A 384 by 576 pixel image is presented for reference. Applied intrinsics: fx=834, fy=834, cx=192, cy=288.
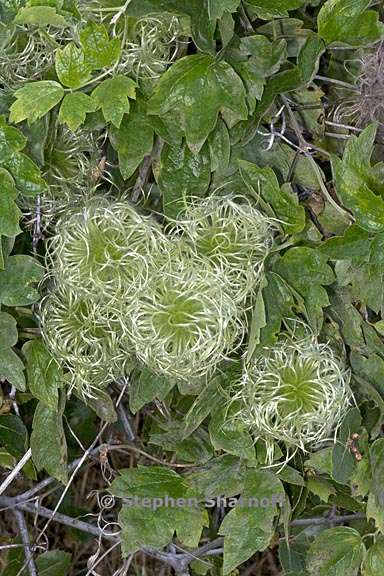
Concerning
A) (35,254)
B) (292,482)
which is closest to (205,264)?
(35,254)

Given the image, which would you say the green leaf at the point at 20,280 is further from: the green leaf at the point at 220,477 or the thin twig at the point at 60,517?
the thin twig at the point at 60,517

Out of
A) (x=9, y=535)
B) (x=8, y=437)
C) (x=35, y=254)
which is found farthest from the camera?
(x=9, y=535)

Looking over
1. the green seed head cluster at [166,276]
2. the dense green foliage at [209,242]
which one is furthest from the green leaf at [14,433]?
the green seed head cluster at [166,276]

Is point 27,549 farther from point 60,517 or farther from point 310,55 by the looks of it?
point 310,55

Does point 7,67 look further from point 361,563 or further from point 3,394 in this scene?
point 361,563

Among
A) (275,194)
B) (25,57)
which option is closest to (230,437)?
(275,194)

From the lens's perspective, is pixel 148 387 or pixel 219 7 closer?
pixel 219 7

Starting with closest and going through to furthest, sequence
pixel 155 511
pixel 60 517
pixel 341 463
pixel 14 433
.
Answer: pixel 341 463 < pixel 155 511 < pixel 14 433 < pixel 60 517
